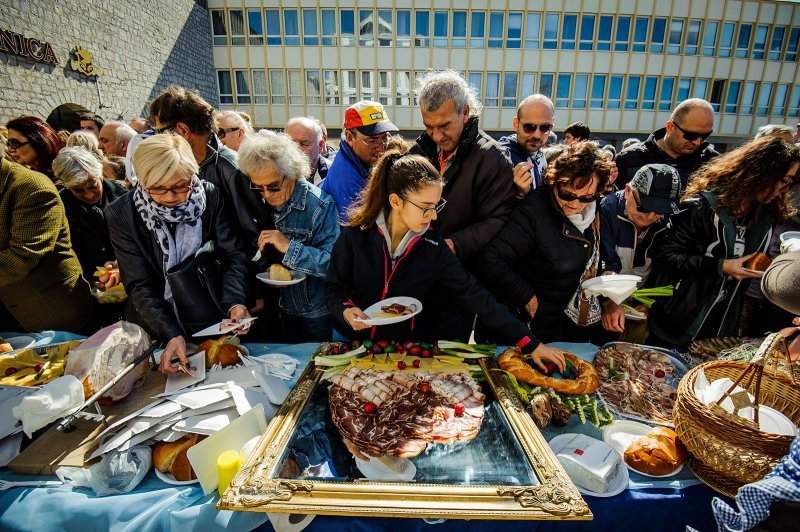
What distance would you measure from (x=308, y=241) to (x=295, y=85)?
2060cm

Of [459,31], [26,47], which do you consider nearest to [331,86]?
[459,31]

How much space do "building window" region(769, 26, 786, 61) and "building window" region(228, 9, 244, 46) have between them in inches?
1111

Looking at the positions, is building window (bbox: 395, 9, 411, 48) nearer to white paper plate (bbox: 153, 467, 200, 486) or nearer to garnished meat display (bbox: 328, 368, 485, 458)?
garnished meat display (bbox: 328, 368, 485, 458)

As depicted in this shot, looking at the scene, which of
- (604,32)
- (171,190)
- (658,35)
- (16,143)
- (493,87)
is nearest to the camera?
(171,190)

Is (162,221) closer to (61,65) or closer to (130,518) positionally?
(130,518)

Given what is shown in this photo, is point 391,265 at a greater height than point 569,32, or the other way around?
point 569,32

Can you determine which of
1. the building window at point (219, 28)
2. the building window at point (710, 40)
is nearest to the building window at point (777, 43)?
the building window at point (710, 40)

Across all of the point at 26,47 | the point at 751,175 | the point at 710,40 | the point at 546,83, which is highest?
the point at 710,40

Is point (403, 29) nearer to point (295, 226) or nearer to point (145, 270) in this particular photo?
point (295, 226)

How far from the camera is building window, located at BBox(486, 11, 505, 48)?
19.7 meters

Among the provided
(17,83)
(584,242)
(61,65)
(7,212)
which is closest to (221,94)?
(61,65)

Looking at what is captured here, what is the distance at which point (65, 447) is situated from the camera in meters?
1.43

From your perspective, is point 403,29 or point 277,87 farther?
point 277,87

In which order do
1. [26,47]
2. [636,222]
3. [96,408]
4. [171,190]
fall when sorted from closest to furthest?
[96,408] → [171,190] → [636,222] → [26,47]
